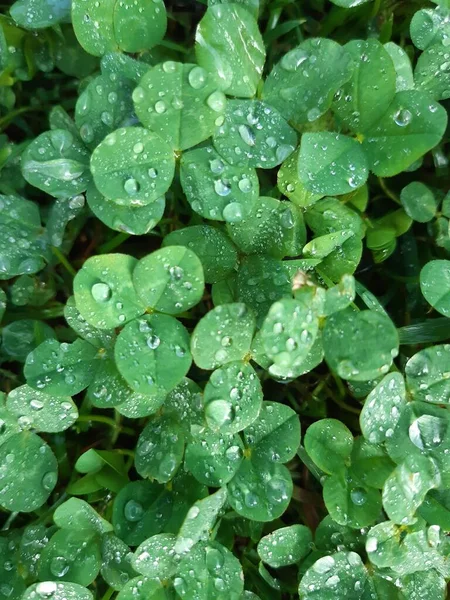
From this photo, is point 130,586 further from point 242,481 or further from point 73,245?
point 73,245

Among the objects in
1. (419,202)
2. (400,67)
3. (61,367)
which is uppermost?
(400,67)

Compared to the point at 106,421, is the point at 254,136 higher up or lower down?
higher up

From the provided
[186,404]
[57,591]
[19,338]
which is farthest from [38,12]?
[57,591]

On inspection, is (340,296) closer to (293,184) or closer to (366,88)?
(293,184)

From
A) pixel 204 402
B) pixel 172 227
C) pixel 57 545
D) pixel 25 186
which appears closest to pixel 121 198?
pixel 172 227

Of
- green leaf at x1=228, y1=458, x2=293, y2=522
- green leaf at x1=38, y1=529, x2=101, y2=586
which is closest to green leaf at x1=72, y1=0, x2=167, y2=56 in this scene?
green leaf at x1=228, y1=458, x2=293, y2=522

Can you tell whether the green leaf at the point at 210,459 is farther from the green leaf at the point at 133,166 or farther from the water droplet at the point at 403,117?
the water droplet at the point at 403,117
